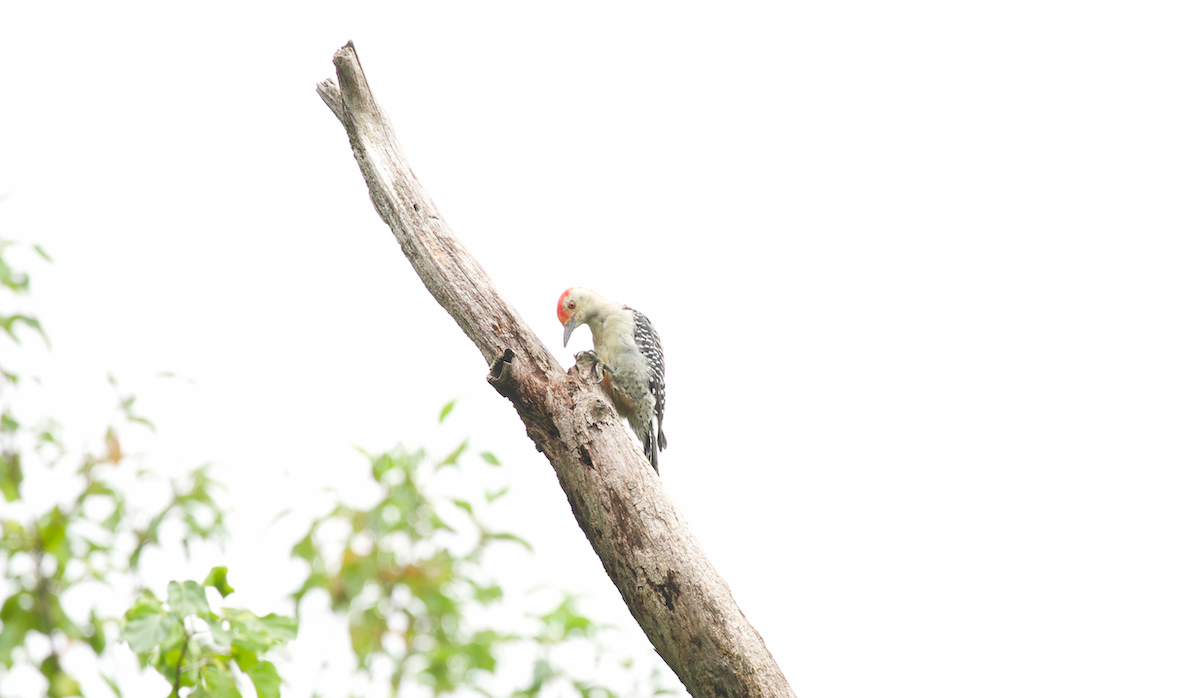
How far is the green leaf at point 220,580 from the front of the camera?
99.3 inches

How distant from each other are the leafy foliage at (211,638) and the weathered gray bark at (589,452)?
1.11m

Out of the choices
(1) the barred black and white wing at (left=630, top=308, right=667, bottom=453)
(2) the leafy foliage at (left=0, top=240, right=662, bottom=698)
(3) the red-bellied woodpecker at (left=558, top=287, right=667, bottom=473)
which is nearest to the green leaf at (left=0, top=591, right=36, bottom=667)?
(2) the leafy foliage at (left=0, top=240, right=662, bottom=698)

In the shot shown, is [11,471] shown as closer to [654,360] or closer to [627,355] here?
[627,355]

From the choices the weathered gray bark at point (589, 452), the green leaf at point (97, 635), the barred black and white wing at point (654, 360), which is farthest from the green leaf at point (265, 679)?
the barred black and white wing at point (654, 360)

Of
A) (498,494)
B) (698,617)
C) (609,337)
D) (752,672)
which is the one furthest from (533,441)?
(609,337)

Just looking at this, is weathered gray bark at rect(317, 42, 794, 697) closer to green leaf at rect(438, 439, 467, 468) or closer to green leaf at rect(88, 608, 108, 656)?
green leaf at rect(438, 439, 467, 468)

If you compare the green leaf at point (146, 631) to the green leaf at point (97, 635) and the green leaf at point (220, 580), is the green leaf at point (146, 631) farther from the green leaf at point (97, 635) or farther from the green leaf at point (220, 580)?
the green leaf at point (97, 635)

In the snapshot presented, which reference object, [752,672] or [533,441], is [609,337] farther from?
[752,672]

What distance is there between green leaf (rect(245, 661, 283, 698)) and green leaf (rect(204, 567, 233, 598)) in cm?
25

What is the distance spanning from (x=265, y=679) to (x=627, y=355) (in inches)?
107

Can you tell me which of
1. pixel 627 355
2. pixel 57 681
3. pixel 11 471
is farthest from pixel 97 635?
pixel 627 355

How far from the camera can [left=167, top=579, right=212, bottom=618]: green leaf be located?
246cm

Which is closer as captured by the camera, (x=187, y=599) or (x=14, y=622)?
(x=187, y=599)

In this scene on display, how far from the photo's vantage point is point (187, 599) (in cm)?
247
